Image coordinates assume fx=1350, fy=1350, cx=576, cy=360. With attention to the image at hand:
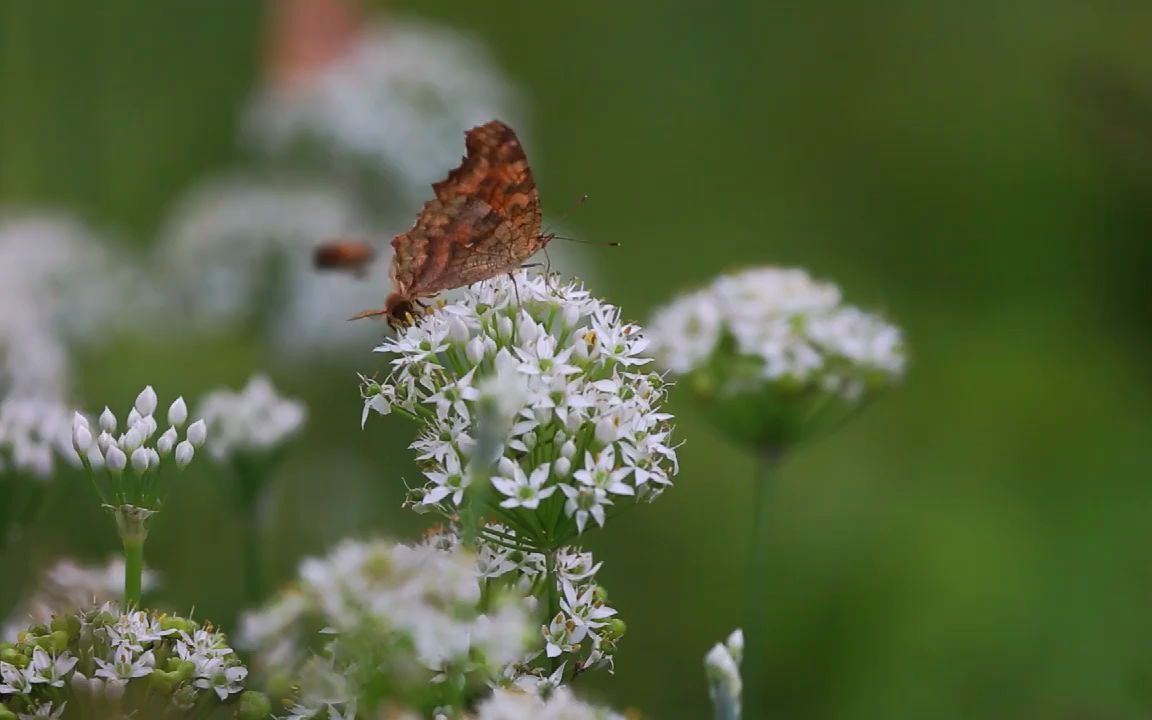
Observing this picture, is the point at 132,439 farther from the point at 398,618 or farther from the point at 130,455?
the point at 398,618

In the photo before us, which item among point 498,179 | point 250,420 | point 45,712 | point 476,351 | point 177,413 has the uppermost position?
point 498,179

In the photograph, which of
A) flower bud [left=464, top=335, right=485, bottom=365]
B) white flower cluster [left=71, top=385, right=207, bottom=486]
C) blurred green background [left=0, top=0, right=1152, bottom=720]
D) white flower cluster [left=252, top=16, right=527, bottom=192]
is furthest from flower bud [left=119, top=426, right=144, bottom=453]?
white flower cluster [left=252, top=16, right=527, bottom=192]

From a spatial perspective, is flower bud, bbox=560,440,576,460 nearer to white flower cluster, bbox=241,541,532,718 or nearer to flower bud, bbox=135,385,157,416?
white flower cluster, bbox=241,541,532,718

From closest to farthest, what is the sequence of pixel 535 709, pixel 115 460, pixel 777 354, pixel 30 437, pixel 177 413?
1. pixel 535 709
2. pixel 115 460
3. pixel 177 413
4. pixel 30 437
5. pixel 777 354

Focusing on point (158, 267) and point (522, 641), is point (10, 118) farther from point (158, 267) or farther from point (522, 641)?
point (522, 641)

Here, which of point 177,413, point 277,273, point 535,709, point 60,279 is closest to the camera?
point 535,709

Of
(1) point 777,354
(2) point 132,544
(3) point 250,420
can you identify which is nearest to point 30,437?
(3) point 250,420

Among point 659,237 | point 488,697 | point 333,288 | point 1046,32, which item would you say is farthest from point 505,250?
point 1046,32
